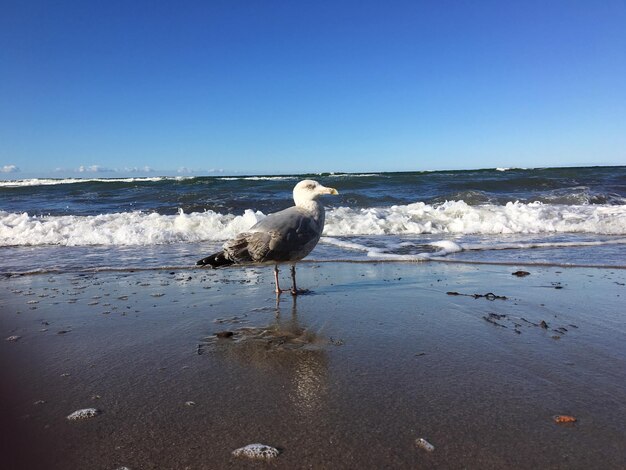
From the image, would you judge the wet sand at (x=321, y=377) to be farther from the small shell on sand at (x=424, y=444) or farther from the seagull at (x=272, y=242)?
the seagull at (x=272, y=242)

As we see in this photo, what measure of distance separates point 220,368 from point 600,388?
2.08 metres

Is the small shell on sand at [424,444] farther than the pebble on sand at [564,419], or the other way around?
A: the pebble on sand at [564,419]

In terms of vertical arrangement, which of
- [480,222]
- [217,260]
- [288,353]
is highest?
[217,260]

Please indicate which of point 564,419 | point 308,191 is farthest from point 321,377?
point 308,191

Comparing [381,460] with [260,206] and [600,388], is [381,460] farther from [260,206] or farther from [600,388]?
[260,206]

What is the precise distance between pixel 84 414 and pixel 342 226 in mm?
8779

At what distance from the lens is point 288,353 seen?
3.05 metres

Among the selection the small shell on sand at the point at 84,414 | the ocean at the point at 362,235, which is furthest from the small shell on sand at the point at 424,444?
the ocean at the point at 362,235

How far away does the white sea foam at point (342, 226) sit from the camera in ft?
31.2

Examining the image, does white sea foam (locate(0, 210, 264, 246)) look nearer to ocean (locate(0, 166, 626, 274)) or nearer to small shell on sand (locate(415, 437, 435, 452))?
ocean (locate(0, 166, 626, 274))

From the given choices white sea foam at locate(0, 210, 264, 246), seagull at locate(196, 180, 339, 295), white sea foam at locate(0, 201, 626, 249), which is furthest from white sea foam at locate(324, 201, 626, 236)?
seagull at locate(196, 180, 339, 295)

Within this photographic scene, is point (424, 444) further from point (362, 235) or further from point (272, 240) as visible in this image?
point (362, 235)

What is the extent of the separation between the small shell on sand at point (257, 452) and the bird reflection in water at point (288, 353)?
1.12 feet

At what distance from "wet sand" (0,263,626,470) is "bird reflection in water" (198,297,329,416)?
0.05 feet
